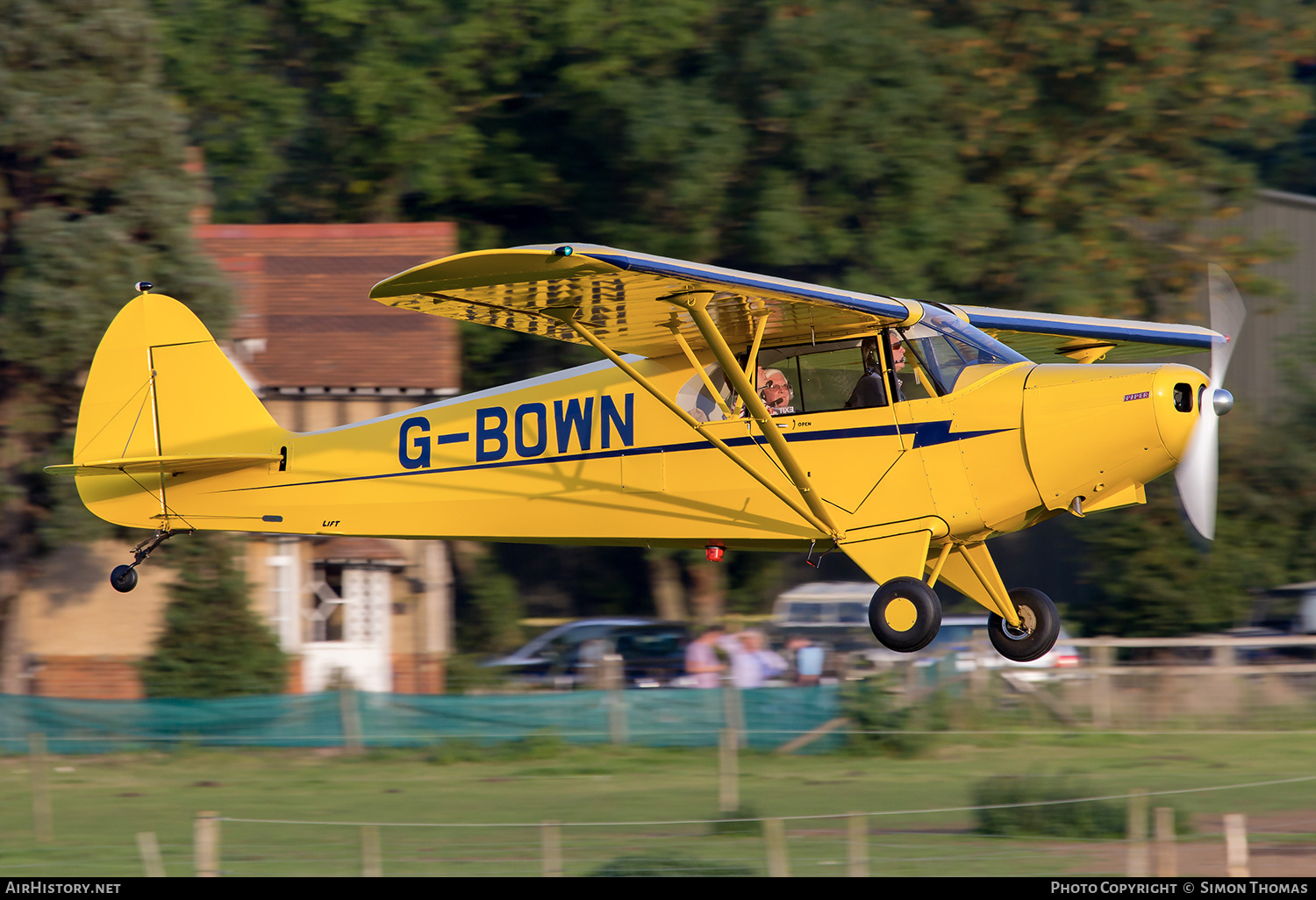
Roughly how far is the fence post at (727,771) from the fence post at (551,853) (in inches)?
94.4

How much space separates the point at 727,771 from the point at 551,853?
4.81 meters

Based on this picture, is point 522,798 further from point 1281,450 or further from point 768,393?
point 1281,450

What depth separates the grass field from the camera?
43.5 feet

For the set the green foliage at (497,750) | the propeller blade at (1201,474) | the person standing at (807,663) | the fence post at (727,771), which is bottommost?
the green foliage at (497,750)

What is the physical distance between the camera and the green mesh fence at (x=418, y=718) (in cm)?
1803

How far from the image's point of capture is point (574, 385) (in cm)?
998

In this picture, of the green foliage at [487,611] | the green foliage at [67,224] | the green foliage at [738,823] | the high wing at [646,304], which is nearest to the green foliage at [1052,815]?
the green foliage at [738,823]

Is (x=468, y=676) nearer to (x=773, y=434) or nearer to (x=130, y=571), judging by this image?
(x=130, y=571)

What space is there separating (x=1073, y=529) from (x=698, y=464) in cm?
2003

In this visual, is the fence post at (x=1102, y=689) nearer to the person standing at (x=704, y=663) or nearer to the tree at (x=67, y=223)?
the person standing at (x=704, y=663)

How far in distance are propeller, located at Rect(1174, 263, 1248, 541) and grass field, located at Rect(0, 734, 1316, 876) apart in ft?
15.7

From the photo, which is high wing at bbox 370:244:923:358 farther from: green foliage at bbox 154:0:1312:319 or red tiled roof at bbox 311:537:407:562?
green foliage at bbox 154:0:1312:319

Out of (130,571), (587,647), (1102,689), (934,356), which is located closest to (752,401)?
(934,356)

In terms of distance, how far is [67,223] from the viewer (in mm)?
18484
